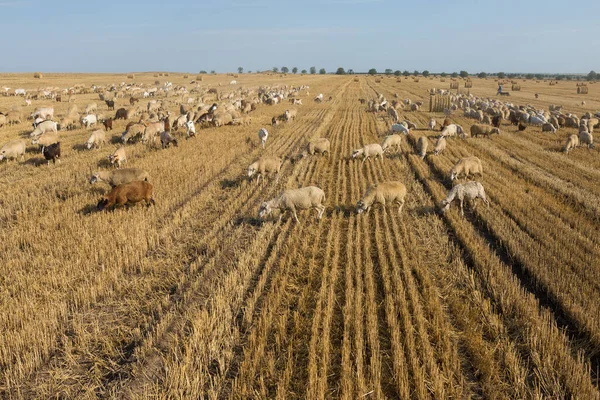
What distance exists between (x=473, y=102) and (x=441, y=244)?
3969cm

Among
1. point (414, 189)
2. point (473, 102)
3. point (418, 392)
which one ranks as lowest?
point (418, 392)

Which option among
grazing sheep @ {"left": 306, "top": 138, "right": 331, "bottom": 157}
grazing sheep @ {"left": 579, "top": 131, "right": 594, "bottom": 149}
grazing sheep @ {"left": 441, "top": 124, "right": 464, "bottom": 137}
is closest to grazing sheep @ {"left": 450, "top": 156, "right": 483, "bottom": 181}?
grazing sheep @ {"left": 306, "top": 138, "right": 331, "bottom": 157}

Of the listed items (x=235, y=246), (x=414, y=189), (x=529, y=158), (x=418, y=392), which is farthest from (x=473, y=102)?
(x=418, y=392)

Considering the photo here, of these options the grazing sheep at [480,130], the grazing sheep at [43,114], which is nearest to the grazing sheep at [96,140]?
the grazing sheep at [43,114]

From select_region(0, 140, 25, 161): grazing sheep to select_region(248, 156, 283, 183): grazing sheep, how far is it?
12.5 meters

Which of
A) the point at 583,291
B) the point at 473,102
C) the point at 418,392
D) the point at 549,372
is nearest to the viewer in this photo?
the point at 418,392

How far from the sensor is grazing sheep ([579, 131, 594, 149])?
69.9 feet

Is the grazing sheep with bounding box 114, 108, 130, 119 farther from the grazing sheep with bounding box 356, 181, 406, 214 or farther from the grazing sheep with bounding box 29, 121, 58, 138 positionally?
the grazing sheep with bounding box 356, 181, 406, 214

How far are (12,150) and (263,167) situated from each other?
43.2 feet

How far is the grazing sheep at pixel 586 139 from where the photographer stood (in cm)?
2130

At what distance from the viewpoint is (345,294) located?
7.70 meters

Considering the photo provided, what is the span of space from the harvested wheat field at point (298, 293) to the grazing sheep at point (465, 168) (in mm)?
697

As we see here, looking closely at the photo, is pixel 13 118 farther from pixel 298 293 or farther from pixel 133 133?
pixel 298 293

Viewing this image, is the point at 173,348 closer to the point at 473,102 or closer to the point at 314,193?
the point at 314,193
